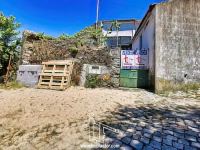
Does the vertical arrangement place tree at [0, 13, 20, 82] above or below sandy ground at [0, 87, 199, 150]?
above

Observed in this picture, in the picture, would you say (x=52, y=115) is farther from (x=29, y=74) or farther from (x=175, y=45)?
(x=175, y=45)

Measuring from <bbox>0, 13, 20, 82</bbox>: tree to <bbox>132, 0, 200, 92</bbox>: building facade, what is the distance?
928cm

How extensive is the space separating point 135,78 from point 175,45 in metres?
2.98

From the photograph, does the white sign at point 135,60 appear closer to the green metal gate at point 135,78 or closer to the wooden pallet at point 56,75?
the green metal gate at point 135,78

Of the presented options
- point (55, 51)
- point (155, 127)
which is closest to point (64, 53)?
point (55, 51)

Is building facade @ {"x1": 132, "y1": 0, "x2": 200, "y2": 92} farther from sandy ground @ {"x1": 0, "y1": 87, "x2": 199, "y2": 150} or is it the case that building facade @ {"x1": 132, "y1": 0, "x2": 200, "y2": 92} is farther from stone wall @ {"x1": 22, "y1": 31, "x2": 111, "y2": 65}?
stone wall @ {"x1": 22, "y1": 31, "x2": 111, "y2": 65}

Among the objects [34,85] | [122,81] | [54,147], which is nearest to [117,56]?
[122,81]

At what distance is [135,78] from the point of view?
12211 mm

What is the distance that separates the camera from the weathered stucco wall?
10.5 m

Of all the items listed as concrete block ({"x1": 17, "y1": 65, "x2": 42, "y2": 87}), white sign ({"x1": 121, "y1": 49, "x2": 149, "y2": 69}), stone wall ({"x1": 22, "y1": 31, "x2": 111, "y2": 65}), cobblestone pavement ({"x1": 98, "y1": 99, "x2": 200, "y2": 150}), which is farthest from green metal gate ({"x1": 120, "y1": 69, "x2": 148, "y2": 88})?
concrete block ({"x1": 17, "y1": 65, "x2": 42, "y2": 87})

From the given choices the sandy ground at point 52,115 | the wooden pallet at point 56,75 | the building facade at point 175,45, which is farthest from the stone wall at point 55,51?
the sandy ground at point 52,115

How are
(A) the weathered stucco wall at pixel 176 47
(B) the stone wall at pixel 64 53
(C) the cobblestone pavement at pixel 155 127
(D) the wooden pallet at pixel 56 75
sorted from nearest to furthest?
(C) the cobblestone pavement at pixel 155 127
(A) the weathered stucco wall at pixel 176 47
(D) the wooden pallet at pixel 56 75
(B) the stone wall at pixel 64 53

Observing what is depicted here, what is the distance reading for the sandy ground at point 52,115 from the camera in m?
4.90

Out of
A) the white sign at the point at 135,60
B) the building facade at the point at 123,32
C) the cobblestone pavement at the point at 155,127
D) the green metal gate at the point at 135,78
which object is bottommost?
the cobblestone pavement at the point at 155,127
